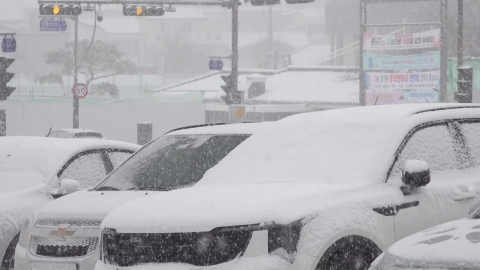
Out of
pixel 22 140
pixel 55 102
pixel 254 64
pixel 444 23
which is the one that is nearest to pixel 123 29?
pixel 254 64

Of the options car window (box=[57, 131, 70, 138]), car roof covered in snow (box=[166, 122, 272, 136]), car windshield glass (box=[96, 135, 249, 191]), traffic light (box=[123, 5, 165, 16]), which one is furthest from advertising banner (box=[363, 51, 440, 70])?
car windshield glass (box=[96, 135, 249, 191])

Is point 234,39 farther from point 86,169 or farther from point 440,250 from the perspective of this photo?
point 440,250

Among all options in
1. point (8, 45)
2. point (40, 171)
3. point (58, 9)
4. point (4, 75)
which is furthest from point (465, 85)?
point (8, 45)

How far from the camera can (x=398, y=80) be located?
4047 cm

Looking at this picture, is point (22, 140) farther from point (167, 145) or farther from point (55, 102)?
point (55, 102)

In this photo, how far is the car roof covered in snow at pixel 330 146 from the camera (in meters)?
6.76

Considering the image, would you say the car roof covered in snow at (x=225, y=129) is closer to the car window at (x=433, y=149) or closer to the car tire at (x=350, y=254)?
the car window at (x=433, y=149)

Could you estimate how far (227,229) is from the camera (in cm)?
585

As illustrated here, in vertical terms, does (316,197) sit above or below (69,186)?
above

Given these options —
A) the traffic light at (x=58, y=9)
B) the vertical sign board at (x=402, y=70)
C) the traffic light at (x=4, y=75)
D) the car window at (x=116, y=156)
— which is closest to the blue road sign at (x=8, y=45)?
the traffic light at (x=58, y=9)

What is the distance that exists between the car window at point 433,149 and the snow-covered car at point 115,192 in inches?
70.7

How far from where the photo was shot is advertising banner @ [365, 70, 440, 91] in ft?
131

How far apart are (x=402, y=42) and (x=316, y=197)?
3482cm

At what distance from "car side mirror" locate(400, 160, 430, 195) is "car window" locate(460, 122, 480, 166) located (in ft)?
3.68
